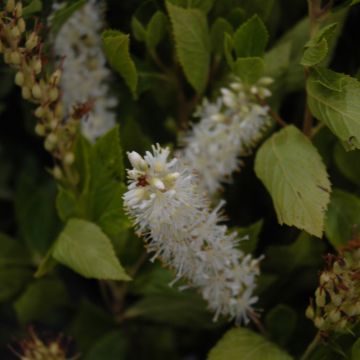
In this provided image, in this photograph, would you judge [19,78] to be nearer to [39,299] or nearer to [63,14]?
[63,14]

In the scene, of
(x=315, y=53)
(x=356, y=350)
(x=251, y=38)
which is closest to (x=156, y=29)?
(x=251, y=38)

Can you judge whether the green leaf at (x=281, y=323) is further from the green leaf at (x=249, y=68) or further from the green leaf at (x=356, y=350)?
the green leaf at (x=249, y=68)

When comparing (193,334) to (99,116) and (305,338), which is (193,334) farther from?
(99,116)

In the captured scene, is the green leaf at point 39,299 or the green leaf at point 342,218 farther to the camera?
the green leaf at point 39,299

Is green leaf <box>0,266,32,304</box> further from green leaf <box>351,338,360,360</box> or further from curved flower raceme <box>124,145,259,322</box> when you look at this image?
green leaf <box>351,338,360,360</box>

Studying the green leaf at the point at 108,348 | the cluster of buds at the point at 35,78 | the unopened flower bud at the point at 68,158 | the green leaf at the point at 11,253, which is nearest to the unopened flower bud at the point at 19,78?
the cluster of buds at the point at 35,78

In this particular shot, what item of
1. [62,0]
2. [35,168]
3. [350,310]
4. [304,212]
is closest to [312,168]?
[304,212]
